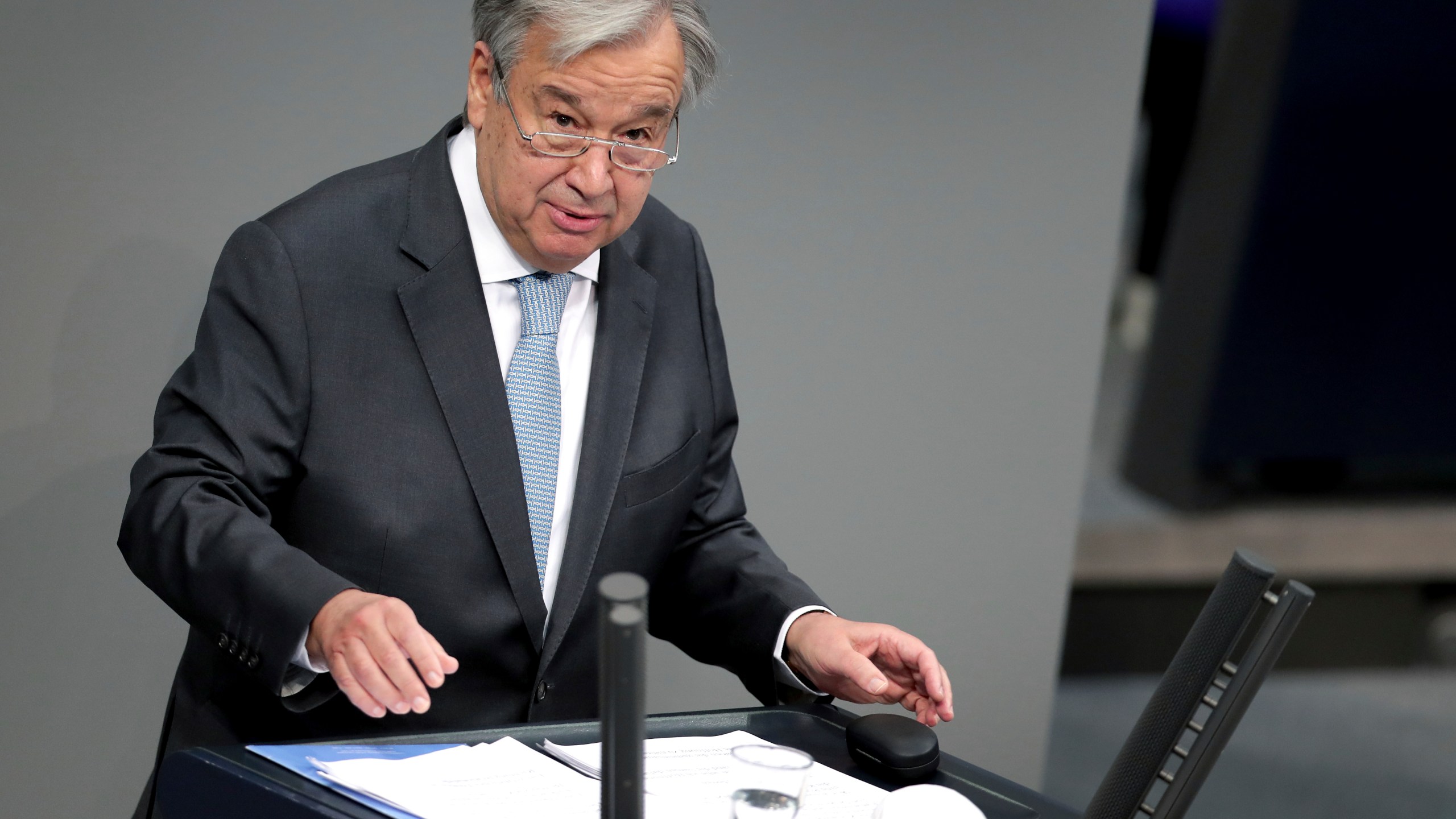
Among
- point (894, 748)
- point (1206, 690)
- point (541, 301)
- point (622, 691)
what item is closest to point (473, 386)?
point (541, 301)

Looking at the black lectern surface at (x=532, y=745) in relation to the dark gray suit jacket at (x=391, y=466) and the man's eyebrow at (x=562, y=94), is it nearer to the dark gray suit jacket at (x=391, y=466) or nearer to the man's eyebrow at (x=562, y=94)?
the dark gray suit jacket at (x=391, y=466)

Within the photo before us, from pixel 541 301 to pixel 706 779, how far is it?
658 mm

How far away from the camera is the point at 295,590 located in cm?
127

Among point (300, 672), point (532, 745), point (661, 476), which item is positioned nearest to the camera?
point (532, 745)

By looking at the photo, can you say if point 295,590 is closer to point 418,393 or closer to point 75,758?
point 418,393

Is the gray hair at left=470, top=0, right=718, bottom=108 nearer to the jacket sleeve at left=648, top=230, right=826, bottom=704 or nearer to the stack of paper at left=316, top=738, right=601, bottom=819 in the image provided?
the jacket sleeve at left=648, top=230, right=826, bottom=704

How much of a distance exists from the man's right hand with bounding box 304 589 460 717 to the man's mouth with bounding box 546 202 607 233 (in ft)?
1.65

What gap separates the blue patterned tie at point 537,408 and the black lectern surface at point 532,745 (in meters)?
0.33

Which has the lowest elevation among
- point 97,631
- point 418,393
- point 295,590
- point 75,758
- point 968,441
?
point 75,758

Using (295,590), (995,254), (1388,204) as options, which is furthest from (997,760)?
(1388,204)

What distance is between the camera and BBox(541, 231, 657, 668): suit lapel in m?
1.56

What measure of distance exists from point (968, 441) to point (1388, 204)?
297 centimetres

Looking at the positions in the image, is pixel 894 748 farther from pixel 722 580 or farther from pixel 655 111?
pixel 655 111

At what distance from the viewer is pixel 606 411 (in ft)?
A: 5.28
